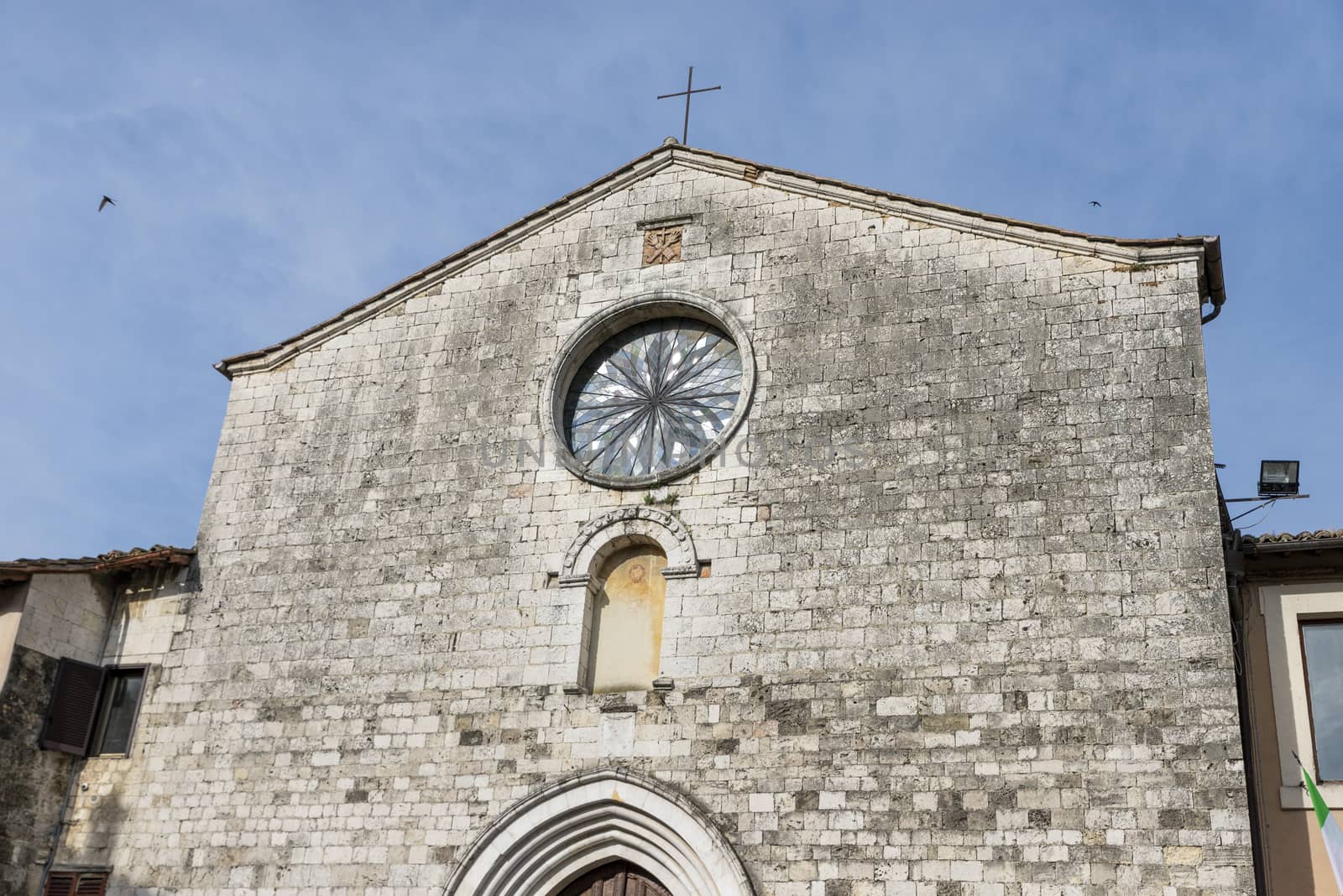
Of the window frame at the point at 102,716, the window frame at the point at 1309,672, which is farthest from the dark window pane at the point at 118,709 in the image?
the window frame at the point at 1309,672

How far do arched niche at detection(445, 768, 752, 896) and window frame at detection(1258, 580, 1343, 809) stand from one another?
4.24 m

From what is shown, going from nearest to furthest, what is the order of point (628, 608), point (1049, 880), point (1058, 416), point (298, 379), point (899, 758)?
1. point (1049, 880)
2. point (899, 758)
3. point (1058, 416)
4. point (628, 608)
5. point (298, 379)

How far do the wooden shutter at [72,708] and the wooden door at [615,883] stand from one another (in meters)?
4.32

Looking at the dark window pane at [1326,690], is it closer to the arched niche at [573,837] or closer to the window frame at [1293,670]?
the window frame at [1293,670]

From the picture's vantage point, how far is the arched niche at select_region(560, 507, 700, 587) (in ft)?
34.2

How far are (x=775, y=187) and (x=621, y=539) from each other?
11.1 ft

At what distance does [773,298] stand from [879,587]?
273 cm

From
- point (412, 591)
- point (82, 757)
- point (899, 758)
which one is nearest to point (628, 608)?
point (412, 591)

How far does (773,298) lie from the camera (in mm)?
11219

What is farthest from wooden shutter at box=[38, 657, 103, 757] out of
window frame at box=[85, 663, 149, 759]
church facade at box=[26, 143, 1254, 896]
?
church facade at box=[26, 143, 1254, 896]

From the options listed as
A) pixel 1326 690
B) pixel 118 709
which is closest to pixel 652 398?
pixel 118 709

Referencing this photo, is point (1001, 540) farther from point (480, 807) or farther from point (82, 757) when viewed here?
point (82, 757)

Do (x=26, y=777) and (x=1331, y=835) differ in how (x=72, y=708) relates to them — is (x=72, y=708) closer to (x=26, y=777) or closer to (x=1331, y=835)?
(x=26, y=777)

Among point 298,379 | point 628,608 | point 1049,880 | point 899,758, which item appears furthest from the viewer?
point 298,379
